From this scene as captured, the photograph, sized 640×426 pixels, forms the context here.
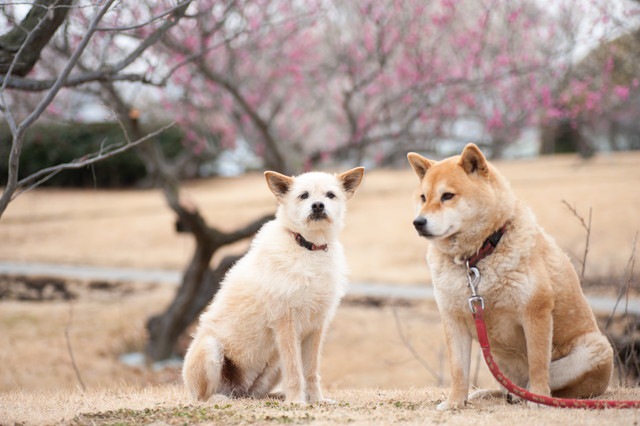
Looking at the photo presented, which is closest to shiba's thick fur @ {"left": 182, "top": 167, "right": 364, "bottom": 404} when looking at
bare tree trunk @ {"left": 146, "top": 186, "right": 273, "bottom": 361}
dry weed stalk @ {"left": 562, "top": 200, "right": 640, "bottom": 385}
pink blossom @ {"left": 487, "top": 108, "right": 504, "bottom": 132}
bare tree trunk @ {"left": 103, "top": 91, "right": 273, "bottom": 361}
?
dry weed stalk @ {"left": 562, "top": 200, "right": 640, "bottom": 385}

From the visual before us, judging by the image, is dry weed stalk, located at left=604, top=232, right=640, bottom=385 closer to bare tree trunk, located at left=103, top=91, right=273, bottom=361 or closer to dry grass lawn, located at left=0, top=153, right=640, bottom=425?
dry grass lawn, located at left=0, top=153, right=640, bottom=425

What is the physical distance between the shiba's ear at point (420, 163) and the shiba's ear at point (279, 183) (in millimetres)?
1006

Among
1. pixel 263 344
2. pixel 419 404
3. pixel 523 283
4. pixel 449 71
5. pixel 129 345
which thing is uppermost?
pixel 449 71

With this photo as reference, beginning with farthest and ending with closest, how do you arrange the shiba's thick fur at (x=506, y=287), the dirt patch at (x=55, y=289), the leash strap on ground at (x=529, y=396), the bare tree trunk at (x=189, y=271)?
1. the dirt patch at (x=55, y=289)
2. the bare tree trunk at (x=189, y=271)
3. the shiba's thick fur at (x=506, y=287)
4. the leash strap on ground at (x=529, y=396)

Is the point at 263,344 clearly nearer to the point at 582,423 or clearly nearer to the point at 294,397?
the point at 294,397

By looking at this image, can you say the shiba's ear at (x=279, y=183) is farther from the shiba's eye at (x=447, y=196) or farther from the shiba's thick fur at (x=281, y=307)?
the shiba's eye at (x=447, y=196)

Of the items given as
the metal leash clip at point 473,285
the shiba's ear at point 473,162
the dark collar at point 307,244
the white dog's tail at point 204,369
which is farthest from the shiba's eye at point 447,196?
the white dog's tail at point 204,369

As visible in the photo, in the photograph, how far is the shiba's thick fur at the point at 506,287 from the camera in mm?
4438

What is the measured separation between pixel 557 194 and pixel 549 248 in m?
18.8

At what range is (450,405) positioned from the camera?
459 centimetres

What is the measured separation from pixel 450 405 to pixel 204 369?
1.77 m

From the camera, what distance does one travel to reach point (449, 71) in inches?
444

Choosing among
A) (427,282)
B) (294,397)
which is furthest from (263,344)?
(427,282)

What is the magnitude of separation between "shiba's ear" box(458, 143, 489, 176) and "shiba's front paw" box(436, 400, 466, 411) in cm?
154
